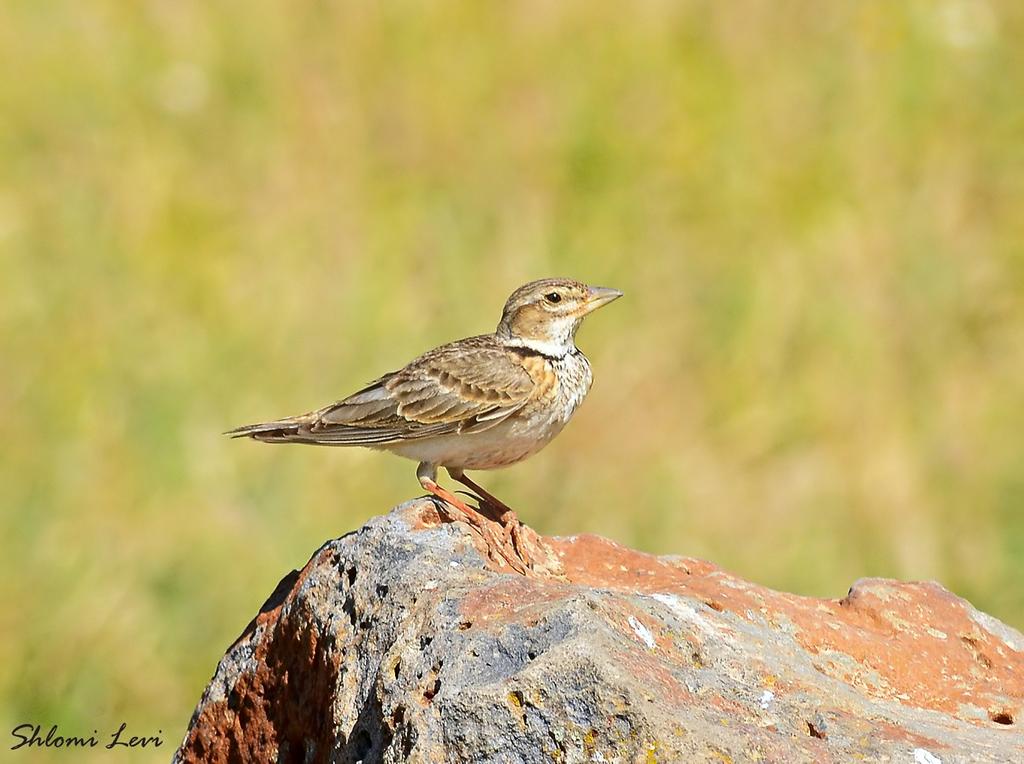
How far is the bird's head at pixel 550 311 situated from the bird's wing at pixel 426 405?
291 millimetres

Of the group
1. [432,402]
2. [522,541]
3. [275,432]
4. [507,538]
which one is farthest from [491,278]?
[507,538]

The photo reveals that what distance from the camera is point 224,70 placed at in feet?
49.2

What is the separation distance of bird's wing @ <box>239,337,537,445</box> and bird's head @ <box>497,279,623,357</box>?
0.95ft

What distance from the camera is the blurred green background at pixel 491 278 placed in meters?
11.1

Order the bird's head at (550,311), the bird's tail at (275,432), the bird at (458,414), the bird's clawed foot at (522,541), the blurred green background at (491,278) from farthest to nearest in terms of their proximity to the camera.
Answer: the blurred green background at (491,278), the bird's head at (550,311), the bird at (458,414), the bird's tail at (275,432), the bird's clawed foot at (522,541)

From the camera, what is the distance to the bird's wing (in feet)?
24.8

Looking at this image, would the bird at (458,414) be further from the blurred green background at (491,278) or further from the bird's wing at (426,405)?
the blurred green background at (491,278)

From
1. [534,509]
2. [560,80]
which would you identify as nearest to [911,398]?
[534,509]

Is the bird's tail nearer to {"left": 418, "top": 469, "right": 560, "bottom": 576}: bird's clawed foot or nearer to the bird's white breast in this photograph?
the bird's white breast

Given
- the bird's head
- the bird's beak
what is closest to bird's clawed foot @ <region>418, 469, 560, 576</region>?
the bird's head

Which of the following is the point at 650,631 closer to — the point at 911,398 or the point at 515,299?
the point at 515,299

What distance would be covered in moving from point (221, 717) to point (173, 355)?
6998 mm

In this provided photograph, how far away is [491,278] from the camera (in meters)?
13.1

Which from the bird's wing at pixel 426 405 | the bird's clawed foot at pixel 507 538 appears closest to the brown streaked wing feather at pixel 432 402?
Result: the bird's wing at pixel 426 405
